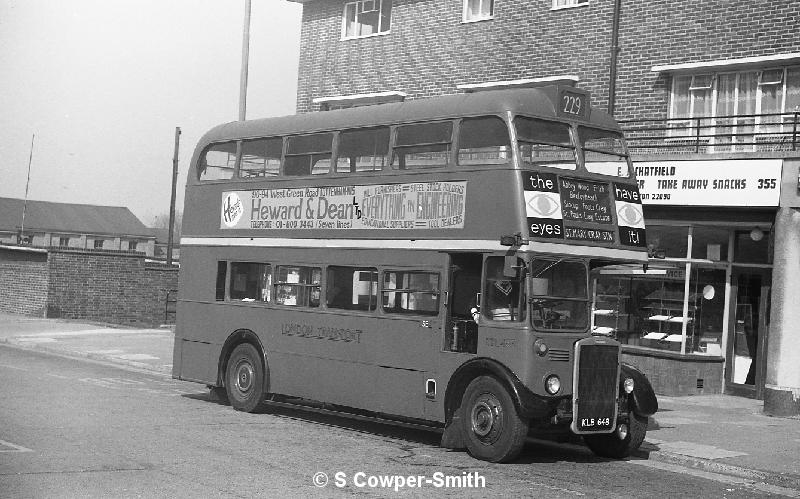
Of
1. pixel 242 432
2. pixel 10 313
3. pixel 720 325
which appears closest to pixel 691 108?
pixel 720 325

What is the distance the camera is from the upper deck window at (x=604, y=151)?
12625mm

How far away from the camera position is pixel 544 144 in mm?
12172

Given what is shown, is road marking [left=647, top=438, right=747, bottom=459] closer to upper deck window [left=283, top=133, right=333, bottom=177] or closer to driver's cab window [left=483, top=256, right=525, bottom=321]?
driver's cab window [left=483, top=256, right=525, bottom=321]

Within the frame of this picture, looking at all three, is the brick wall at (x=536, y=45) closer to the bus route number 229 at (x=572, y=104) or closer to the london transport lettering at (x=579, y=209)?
the bus route number 229 at (x=572, y=104)

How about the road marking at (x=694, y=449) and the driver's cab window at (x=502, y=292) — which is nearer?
A: the driver's cab window at (x=502, y=292)

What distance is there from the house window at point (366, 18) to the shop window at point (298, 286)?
13247 millimetres

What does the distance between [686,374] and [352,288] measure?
328 inches

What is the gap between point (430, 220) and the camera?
12.9 meters

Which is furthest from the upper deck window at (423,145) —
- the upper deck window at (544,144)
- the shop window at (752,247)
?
the shop window at (752,247)

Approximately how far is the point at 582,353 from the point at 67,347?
1604cm

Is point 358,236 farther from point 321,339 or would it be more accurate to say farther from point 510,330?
point 510,330

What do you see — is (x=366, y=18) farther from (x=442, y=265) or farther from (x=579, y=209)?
(x=579, y=209)

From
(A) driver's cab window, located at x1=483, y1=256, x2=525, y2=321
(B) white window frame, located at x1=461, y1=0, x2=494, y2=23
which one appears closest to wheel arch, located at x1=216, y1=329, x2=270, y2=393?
(A) driver's cab window, located at x1=483, y1=256, x2=525, y2=321

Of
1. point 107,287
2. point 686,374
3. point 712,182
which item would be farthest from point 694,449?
point 107,287
